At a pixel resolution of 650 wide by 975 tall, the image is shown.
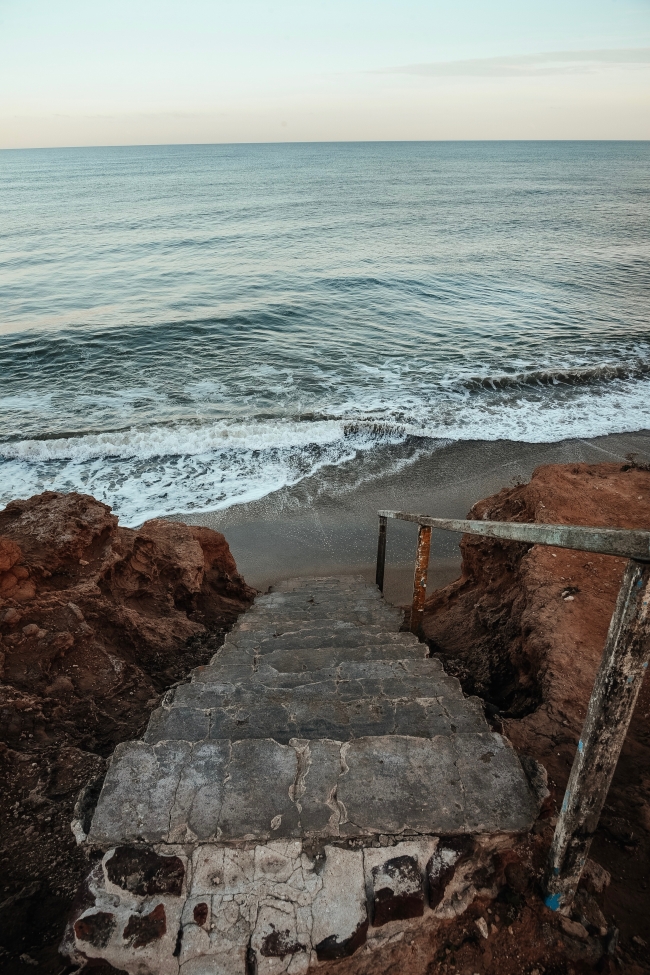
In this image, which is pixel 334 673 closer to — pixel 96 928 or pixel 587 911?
pixel 587 911

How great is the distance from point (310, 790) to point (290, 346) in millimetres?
18512

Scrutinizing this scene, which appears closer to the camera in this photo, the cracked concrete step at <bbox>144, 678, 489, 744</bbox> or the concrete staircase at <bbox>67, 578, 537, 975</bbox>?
the concrete staircase at <bbox>67, 578, 537, 975</bbox>

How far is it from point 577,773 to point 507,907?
75 centimetres

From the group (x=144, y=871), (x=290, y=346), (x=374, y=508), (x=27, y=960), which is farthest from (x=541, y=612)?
(x=290, y=346)

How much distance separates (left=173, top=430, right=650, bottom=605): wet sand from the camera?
9766 millimetres

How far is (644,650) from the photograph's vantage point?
1863mm

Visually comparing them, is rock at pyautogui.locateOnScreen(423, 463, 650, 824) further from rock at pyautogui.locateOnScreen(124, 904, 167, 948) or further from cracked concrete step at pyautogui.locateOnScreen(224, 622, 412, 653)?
rock at pyautogui.locateOnScreen(124, 904, 167, 948)

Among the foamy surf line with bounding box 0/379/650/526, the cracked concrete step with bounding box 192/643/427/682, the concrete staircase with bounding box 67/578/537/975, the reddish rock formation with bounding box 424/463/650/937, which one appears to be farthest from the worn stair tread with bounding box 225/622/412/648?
the foamy surf line with bounding box 0/379/650/526

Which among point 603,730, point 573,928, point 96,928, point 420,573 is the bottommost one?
point 420,573

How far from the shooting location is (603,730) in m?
2.01

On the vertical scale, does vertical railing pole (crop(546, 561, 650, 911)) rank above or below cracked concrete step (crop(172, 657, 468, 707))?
above

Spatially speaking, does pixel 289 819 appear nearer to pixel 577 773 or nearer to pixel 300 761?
pixel 300 761

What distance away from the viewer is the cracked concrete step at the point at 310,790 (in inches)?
92.6

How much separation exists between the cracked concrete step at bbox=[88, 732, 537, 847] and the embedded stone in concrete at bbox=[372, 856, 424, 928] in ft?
0.42
